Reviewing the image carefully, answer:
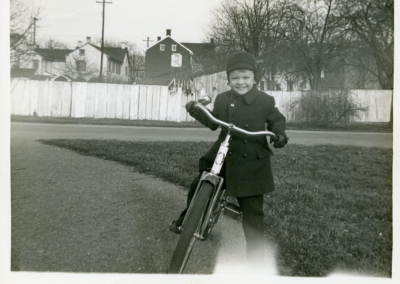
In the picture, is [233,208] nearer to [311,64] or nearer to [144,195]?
[144,195]

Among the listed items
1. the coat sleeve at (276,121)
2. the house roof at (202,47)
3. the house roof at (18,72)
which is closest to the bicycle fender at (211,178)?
the coat sleeve at (276,121)

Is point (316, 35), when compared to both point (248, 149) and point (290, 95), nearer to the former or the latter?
point (290, 95)

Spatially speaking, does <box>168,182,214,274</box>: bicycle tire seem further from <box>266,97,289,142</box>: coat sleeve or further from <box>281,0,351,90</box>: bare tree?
<box>281,0,351,90</box>: bare tree

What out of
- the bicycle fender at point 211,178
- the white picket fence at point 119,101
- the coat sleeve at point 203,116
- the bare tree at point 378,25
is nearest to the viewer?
the bicycle fender at point 211,178

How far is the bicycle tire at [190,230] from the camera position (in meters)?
1.98

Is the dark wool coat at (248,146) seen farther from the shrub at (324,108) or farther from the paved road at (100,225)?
→ the shrub at (324,108)

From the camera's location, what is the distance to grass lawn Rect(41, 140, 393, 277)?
254 cm

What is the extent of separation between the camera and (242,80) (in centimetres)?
236

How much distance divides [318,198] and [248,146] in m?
1.96

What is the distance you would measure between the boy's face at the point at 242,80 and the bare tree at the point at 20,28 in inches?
61.5

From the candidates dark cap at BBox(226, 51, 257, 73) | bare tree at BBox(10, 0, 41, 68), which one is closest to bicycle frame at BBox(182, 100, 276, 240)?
dark cap at BBox(226, 51, 257, 73)

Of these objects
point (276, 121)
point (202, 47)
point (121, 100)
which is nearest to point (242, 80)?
point (276, 121)

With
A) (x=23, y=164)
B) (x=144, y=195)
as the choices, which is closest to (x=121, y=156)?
(x=23, y=164)

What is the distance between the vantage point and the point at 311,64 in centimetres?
1006
